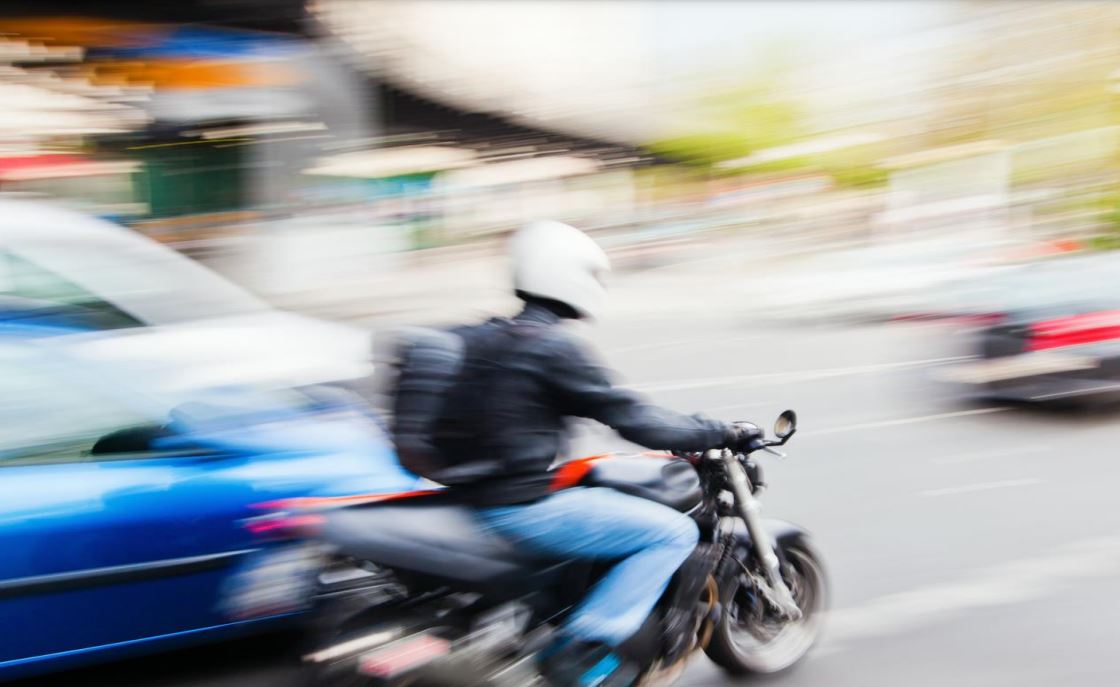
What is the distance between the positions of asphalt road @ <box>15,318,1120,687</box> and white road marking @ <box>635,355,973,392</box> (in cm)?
2

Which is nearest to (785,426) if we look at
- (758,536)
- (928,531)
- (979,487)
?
(758,536)

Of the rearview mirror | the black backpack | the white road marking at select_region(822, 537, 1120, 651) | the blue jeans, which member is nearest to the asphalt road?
the white road marking at select_region(822, 537, 1120, 651)

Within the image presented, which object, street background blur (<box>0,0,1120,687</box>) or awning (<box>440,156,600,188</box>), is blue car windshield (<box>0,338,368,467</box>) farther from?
awning (<box>440,156,600,188</box>)

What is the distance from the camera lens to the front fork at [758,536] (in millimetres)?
3275

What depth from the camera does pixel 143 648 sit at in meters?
3.52

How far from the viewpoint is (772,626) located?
3.66 meters

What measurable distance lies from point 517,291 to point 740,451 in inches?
33.0

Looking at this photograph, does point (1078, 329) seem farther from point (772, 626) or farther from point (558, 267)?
point (558, 267)

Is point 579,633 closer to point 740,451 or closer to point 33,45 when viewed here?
point 740,451

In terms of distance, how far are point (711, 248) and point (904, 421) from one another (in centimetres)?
2252

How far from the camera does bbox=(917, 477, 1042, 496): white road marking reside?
591 centimetres

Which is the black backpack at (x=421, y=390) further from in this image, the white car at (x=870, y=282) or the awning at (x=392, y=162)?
the white car at (x=870, y=282)

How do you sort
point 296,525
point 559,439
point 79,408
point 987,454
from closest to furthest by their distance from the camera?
point 296,525
point 559,439
point 79,408
point 987,454

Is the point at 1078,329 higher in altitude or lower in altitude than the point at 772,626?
higher
